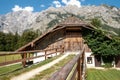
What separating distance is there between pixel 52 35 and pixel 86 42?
465 centimetres

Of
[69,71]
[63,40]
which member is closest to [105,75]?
[63,40]

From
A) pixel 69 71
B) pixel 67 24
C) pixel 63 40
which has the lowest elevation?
pixel 69 71

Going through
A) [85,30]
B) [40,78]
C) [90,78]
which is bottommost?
[90,78]

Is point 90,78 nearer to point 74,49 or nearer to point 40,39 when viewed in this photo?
point 74,49

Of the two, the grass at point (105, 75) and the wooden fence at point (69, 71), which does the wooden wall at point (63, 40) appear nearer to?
the grass at point (105, 75)

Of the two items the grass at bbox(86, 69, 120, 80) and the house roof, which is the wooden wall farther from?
the grass at bbox(86, 69, 120, 80)

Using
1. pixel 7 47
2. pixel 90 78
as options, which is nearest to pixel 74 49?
pixel 90 78

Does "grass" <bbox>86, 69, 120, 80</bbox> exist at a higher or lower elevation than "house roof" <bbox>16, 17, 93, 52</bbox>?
lower

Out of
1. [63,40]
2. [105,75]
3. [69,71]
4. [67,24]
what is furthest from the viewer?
[63,40]

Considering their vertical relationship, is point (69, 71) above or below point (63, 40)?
below

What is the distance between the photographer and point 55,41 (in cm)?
2942

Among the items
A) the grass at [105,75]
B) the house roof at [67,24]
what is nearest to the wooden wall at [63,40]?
the house roof at [67,24]

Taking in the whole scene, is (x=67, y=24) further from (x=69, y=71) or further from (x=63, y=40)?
(x=69, y=71)

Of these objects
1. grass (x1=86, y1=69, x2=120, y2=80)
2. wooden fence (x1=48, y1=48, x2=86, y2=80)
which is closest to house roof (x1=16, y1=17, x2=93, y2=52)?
grass (x1=86, y1=69, x2=120, y2=80)
